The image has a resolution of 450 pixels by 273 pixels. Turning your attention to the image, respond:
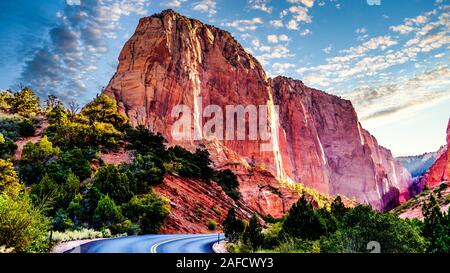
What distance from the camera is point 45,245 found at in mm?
10656

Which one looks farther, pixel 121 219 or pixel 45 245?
pixel 121 219

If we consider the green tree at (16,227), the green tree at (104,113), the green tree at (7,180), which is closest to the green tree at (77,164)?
the green tree at (7,180)

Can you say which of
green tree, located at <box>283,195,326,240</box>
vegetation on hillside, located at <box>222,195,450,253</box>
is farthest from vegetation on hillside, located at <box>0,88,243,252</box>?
green tree, located at <box>283,195,326,240</box>

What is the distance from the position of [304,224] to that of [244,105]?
6457 cm

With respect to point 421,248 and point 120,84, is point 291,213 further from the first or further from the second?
point 120,84

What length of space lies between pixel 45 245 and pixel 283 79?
9842 cm

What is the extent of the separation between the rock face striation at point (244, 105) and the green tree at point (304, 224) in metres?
28.7

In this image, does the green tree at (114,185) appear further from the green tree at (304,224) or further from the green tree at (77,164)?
the green tree at (304,224)

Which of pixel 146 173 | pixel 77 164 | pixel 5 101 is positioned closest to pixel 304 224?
pixel 146 173

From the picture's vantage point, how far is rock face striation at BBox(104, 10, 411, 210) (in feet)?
186

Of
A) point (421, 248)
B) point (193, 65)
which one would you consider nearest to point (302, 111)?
point (193, 65)

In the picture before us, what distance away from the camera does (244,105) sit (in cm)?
7694

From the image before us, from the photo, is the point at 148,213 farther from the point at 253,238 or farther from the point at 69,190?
the point at 253,238

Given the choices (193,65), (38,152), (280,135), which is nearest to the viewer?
(38,152)
